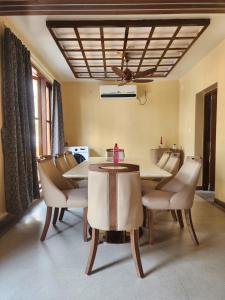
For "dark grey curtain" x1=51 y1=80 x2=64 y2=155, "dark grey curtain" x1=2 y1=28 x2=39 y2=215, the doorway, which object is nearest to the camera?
"dark grey curtain" x1=2 y1=28 x2=39 y2=215

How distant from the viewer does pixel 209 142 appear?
5.50m

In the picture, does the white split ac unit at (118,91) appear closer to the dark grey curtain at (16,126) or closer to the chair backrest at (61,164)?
the dark grey curtain at (16,126)

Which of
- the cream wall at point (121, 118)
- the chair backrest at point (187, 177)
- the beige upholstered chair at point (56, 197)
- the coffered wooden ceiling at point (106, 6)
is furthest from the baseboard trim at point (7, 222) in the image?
the cream wall at point (121, 118)

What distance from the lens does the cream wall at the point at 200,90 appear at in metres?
4.16

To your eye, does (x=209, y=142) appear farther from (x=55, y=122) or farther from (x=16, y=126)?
(x=16, y=126)

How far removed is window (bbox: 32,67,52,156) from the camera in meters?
5.40

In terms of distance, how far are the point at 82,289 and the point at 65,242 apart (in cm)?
91

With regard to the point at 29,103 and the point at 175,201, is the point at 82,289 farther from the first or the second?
the point at 29,103

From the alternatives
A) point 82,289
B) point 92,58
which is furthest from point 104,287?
point 92,58

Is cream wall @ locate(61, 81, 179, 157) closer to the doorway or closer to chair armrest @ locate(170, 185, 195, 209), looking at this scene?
the doorway

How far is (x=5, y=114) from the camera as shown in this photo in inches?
124

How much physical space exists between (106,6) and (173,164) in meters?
2.12

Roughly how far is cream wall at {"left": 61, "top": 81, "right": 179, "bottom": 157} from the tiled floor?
12.8ft

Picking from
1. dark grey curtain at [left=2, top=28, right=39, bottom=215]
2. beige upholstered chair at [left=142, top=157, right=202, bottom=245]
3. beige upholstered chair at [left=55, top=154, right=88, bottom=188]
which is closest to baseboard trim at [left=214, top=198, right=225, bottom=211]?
beige upholstered chair at [left=142, top=157, right=202, bottom=245]
